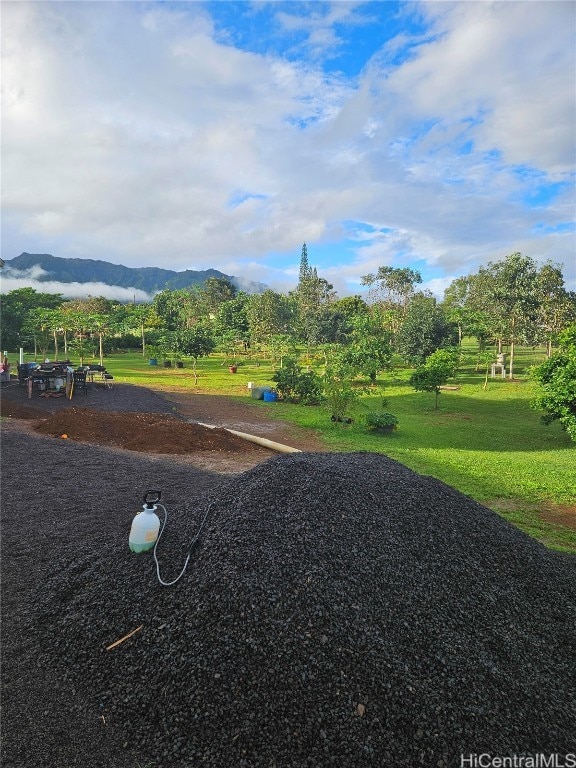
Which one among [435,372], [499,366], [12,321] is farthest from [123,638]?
[12,321]

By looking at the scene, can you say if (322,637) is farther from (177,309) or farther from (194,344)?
(177,309)

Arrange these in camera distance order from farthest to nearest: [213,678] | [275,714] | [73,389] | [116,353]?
1. [116,353]
2. [73,389]
3. [213,678]
4. [275,714]

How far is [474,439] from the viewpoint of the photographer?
11.9 m

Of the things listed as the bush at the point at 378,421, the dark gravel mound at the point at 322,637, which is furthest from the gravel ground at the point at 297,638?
the bush at the point at 378,421

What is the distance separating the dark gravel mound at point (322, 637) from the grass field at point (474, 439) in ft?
7.79

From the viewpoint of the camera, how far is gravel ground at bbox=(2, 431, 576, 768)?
236cm

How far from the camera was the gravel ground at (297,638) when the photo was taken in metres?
2.36

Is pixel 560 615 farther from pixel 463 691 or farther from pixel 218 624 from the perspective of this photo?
pixel 218 624

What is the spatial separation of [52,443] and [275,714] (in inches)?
307

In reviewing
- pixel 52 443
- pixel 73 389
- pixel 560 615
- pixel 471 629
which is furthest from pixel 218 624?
pixel 73 389

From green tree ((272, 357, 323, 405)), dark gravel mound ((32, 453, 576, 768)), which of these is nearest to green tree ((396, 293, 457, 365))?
green tree ((272, 357, 323, 405))

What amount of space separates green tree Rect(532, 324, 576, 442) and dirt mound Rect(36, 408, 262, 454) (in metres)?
6.81

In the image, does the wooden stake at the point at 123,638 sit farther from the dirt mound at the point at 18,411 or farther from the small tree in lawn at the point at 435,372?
the small tree in lawn at the point at 435,372

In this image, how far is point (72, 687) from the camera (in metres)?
2.76
